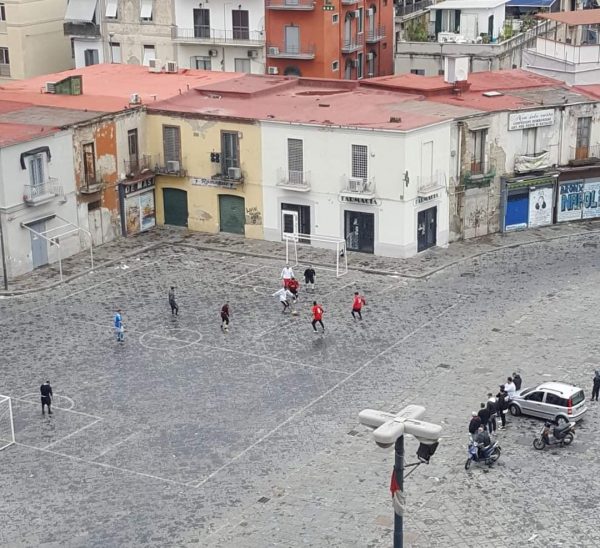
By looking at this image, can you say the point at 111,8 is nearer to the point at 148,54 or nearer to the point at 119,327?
the point at 148,54

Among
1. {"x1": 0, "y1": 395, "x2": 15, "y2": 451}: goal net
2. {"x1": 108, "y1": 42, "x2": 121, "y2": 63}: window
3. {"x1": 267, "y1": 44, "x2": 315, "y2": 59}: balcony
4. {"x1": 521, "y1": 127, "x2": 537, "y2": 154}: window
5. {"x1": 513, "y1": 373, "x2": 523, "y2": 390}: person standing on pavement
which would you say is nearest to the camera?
{"x1": 0, "y1": 395, "x2": 15, "y2": 451}: goal net

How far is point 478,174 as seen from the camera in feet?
199

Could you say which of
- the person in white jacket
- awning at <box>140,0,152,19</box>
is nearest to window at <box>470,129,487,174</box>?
the person in white jacket

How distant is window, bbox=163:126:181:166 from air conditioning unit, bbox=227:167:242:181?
3541 millimetres

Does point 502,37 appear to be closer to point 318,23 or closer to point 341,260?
point 318,23

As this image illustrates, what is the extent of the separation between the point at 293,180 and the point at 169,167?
750 cm

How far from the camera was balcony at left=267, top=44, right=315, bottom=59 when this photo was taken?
78562 mm

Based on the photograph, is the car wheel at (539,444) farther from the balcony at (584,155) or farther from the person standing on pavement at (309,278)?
the balcony at (584,155)

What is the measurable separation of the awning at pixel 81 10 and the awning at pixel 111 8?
3.07 ft

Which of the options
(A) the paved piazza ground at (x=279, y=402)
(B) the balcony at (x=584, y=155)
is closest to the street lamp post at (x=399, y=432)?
(A) the paved piazza ground at (x=279, y=402)

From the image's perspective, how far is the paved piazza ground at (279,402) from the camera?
33594 millimetres

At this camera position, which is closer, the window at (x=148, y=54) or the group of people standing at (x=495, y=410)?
the group of people standing at (x=495, y=410)

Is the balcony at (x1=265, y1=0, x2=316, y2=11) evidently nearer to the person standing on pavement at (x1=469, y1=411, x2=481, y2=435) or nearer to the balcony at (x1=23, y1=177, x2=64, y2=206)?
the balcony at (x1=23, y1=177, x2=64, y2=206)

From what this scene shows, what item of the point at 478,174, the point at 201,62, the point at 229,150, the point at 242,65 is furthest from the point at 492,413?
the point at 201,62
